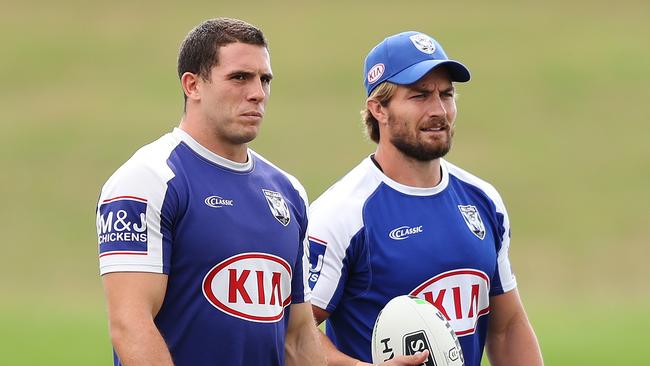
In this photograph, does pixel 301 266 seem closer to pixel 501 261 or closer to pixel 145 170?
pixel 145 170

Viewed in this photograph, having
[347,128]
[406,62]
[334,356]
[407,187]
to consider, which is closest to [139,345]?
[334,356]

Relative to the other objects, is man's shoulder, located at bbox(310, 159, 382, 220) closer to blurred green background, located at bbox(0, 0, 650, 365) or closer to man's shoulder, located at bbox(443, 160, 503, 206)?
man's shoulder, located at bbox(443, 160, 503, 206)

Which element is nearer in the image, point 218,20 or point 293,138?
point 218,20

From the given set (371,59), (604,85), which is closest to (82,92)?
(604,85)

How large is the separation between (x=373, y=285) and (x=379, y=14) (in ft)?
122

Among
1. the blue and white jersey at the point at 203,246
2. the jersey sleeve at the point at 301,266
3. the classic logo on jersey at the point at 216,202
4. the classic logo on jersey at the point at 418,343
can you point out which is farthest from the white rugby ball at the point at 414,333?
the classic logo on jersey at the point at 216,202

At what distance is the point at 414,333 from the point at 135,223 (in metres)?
1.34

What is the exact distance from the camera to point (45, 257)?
92.9ft

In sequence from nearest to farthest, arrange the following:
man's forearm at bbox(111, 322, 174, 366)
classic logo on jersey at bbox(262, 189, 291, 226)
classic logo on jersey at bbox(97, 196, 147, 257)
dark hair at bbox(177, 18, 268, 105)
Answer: man's forearm at bbox(111, 322, 174, 366) → classic logo on jersey at bbox(97, 196, 147, 257) → dark hair at bbox(177, 18, 268, 105) → classic logo on jersey at bbox(262, 189, 291, 226)

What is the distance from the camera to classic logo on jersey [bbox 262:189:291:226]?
600cm

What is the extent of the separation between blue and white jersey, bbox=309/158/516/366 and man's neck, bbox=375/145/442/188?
40 millimetres

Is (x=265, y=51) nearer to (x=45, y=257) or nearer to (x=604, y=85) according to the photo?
(x=45, y=257)

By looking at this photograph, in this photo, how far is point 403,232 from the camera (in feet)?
A: 21.9

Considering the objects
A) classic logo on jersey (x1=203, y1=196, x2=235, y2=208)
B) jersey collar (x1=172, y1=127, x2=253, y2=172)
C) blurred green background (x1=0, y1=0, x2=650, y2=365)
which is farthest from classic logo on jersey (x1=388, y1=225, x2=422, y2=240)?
blurred green background (x1=0, y1=0, x2=650, y2=365)
